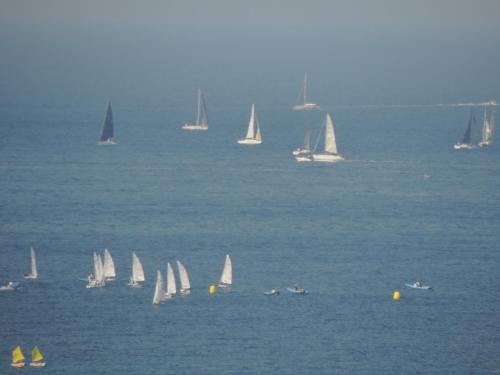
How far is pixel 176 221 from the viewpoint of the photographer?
168000 mm

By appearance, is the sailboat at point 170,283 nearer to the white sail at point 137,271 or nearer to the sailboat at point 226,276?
the white sail at point 137,271

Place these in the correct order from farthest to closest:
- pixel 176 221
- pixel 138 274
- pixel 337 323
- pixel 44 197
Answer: pixel 44 197
pixel 176 221
pixel 138 274
pixel 337 323

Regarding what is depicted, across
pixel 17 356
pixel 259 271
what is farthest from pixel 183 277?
pixel 17 356

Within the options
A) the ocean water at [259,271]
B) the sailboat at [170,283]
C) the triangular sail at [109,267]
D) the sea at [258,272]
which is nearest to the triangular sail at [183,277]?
the sailboat at [170,283]

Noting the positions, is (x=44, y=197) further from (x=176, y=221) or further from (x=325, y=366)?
(x=325, y=366)

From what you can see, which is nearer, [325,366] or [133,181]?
[325,366]

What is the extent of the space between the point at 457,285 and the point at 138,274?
97.3 feet

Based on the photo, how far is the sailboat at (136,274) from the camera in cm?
13750

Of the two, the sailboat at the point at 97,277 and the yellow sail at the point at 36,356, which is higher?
the sailboat at the point at 97,277

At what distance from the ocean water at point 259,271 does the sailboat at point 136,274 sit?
890 mm

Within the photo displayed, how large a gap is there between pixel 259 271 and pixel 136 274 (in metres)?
13.1

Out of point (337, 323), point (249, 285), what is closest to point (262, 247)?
point (249, 285)

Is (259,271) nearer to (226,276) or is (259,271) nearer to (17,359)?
(226,276)

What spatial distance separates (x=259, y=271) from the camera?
14475 centimetres
